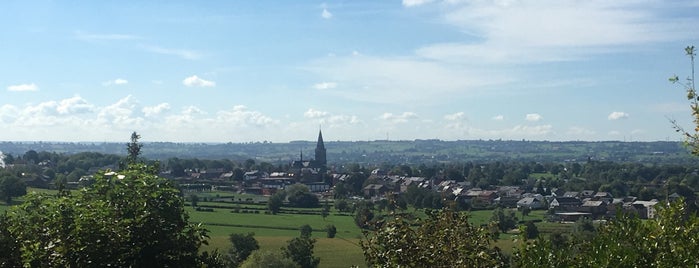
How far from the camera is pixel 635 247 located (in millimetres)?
9016

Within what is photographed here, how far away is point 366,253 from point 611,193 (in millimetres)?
104176

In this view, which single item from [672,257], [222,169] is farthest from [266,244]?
[222,169]

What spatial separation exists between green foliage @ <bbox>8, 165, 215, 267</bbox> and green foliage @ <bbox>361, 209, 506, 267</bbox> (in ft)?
8.95

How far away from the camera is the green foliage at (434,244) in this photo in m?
9.58

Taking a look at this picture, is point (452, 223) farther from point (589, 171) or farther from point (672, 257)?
point (589, 171)

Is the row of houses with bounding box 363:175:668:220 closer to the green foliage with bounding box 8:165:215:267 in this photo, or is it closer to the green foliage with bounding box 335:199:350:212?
the green foliage with bounding box 335:199:350:212

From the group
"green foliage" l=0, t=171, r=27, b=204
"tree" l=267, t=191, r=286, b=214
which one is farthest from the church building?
"green foliage" l=0, t=171, r=27, b=204

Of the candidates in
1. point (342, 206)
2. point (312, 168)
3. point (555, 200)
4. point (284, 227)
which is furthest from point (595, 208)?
point (312, 168)

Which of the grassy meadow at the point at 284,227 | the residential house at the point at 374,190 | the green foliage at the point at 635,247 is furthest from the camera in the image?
the residential house at the point at 374,190

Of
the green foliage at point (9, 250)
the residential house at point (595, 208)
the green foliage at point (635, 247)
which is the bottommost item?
the residential house at point (595, 208)

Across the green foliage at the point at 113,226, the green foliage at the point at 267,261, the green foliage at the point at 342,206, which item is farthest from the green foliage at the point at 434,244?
the green foliage at the point at 342,206

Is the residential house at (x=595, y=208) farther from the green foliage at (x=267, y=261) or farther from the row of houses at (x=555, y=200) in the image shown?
the green foliage at (x=267, y=261)

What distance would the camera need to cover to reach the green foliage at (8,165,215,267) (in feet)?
32.6

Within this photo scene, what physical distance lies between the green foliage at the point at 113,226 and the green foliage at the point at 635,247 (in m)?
4.73
